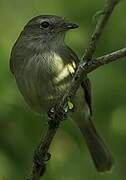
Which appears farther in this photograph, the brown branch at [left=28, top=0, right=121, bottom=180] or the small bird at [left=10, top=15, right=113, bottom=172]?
the small bird at [left=10, top=15, right=113, bottom=172]

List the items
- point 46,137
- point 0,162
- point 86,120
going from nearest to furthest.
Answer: point 46,137 → point 0,162 → point 86,120

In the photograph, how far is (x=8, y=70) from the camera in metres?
5.16

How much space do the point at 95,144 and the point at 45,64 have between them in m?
1.56

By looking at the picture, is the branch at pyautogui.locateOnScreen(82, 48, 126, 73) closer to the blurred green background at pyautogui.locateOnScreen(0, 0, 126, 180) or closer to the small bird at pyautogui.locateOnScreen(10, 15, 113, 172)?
the small bird at pyautogui.locateOnScreen(10, 15, 113, 172)

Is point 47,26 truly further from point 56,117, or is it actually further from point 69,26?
point 56,117

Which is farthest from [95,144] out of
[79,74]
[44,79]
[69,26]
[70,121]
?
[79,74]

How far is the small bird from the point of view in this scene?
4777mm

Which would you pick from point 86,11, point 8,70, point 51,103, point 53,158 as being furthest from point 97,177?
point 86,11

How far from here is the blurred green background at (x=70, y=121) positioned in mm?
4867

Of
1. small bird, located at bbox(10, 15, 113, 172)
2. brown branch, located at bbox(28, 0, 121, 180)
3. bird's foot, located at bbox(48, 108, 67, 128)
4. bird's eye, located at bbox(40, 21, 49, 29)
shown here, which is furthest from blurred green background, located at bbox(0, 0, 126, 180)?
bird's foot, located at bbox(48, 108, 67, 128)

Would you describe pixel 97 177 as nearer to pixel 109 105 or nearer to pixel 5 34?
pixel 109 105

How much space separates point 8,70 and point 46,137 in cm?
150

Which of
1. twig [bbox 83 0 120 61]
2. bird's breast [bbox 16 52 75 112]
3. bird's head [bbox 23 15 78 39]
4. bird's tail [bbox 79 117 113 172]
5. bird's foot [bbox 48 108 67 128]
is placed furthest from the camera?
bird's tail [bbox 79 117 113 172]

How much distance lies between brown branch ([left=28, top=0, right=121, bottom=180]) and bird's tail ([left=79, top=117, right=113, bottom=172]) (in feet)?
5.43
